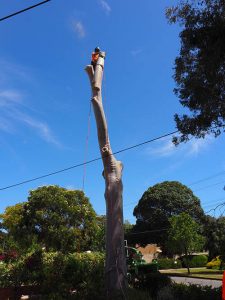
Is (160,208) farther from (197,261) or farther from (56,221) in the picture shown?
(56,221)

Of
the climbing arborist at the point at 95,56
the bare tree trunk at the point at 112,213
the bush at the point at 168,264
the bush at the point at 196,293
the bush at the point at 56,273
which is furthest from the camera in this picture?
the bush at the point at 168,264

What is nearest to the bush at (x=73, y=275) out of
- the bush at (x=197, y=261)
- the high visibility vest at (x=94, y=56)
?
the high visibility vest at (x=94, y=56)

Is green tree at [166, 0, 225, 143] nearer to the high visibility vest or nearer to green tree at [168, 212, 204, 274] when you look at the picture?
the high visibility vest

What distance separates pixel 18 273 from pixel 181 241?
27.3 m

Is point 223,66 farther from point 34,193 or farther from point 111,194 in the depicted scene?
point 34,193

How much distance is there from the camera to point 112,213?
13.0m

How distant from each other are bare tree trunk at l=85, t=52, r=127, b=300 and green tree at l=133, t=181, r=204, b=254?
45196mm

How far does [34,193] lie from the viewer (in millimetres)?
40688

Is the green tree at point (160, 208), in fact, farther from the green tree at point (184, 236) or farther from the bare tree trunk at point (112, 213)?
the bare tree trunk at point (112, 213)

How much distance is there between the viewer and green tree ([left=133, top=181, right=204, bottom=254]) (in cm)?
5969

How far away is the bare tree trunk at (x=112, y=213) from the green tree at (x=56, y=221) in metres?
24.6

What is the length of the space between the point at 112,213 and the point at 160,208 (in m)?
49.3

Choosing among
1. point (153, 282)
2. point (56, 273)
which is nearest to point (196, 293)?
point (153, 282)

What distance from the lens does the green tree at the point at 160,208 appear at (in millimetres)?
59688
